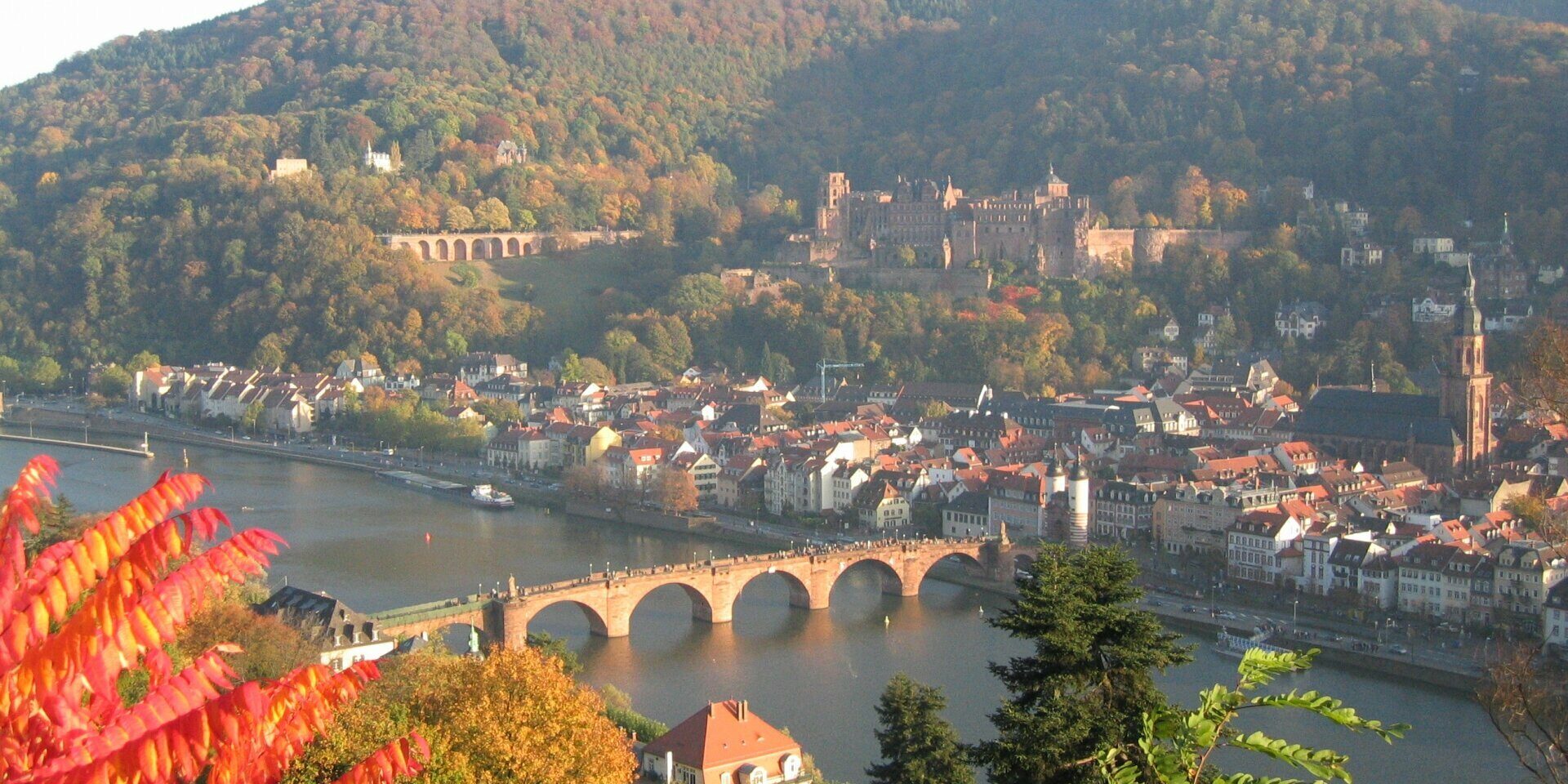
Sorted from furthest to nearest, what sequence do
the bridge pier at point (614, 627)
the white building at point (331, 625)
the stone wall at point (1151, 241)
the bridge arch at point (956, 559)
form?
the stone wall at point (1151, 241) < the bridge arch at point (956, 559) < the bridge pier at point (614, 627) < the white building at point (331, 625)

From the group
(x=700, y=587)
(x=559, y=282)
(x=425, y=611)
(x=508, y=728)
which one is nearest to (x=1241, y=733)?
(x=508, y=728)

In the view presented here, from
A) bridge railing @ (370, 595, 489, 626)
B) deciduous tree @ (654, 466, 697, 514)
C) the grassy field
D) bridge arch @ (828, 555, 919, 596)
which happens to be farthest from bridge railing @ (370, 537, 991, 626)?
the grassy field

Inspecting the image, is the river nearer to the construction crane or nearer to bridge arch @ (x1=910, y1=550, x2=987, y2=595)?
bridge arch @ (x1=910, y1=550, x2=987, y2=595)

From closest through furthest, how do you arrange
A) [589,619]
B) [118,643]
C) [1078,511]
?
[118,643], [589,619], [1078,511]

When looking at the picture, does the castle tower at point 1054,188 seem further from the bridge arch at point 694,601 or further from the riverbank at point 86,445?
the bridge arch at point 694,601

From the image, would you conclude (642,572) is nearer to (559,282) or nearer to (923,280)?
(923,280)

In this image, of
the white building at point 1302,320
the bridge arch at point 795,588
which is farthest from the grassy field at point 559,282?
the bridge arch at point 795,588
